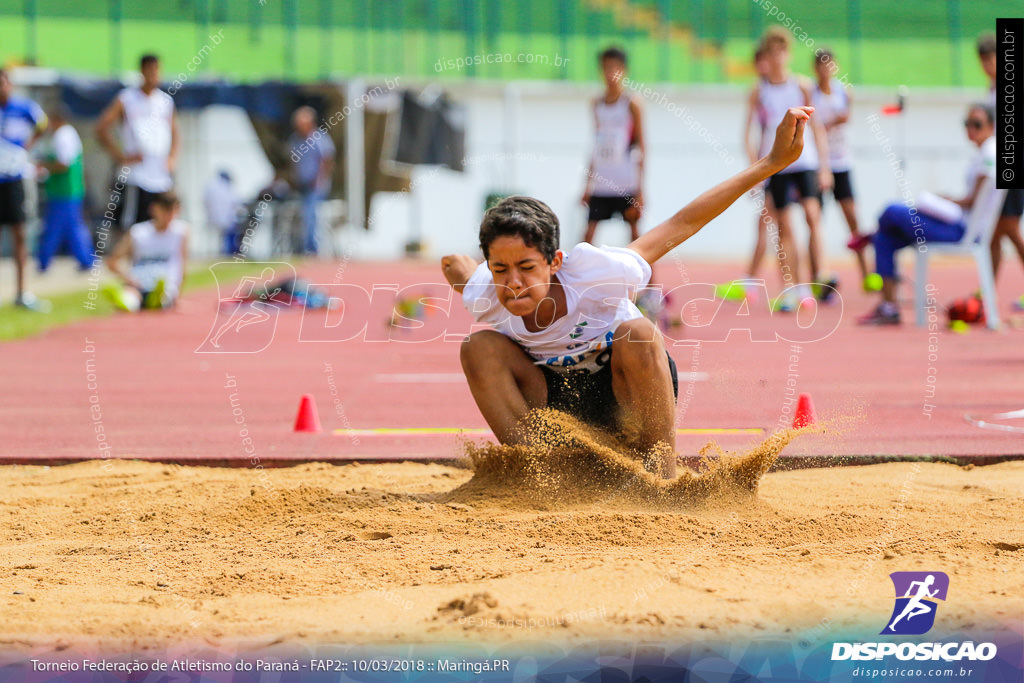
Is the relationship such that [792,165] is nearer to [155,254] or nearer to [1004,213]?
[1004,213]

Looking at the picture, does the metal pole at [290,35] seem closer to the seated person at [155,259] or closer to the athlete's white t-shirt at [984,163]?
the seated person at [155,259]

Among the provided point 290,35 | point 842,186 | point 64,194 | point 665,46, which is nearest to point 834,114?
point 842,186

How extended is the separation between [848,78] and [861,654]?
1092 inches

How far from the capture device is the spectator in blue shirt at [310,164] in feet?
65.5

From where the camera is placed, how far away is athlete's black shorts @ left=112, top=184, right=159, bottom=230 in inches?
476

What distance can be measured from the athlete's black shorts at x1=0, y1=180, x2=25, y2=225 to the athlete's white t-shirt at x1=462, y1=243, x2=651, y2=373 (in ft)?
28.6

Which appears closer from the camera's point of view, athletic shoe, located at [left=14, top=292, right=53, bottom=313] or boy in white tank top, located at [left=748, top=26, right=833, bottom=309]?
boy in white tank top, located at [left=748, top=26, right=833, bottom=309]

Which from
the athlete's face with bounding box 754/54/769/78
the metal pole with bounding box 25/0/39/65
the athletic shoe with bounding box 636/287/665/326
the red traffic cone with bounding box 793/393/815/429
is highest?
the metal pole with bounding box 25/0/39/65

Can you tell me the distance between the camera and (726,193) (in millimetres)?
3754

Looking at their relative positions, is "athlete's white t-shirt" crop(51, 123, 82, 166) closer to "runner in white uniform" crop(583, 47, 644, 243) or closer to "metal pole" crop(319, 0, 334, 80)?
"runner in white uniform" crop(583, 47, 644, 243)

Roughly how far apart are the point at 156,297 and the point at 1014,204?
7955 mm

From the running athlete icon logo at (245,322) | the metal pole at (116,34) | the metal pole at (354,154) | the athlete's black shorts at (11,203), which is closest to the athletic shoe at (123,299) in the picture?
the running athlete icon logo at (245,322)

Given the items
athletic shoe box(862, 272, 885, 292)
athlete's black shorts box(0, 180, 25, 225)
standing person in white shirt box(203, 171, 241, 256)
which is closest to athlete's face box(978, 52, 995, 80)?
athletic shoe box(862, 272, 885, 292)

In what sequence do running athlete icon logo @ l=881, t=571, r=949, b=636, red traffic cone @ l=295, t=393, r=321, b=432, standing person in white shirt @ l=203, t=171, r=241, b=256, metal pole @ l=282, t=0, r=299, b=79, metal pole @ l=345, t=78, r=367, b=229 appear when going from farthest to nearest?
metal pole @ l=282, t=0, r=299, b=79
metal pole @ l=345, t=78, r=367, b=229
standing person in white shirt @ l=203, t=171, r=241, b=256
red traffic cone @ l=295, t=393, r=321, b=432
running athlete icon logo @ l=881, t=571, r=949, b=636
